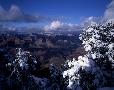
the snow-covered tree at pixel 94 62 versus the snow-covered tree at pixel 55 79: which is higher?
the snow-covered tree at pixel 94 62

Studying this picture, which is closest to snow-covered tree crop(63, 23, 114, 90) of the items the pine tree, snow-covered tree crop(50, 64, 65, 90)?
snow-covered tree crop(50, 64, 65, 90)

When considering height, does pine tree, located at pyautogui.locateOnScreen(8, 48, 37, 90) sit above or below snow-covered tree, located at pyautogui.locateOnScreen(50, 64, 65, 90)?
above

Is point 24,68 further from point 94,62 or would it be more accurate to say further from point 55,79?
point 94,62

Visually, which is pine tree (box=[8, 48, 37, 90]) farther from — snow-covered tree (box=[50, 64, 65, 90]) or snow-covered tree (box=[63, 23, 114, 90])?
snow-covered tree (box=[63, 23, 114, 90])

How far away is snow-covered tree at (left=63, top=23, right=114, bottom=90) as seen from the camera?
2400cm

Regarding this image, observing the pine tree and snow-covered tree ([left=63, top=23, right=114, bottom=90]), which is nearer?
snow-covered tree ([left=63, top=23, right=114, bottom=90])

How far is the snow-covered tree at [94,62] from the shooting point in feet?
78.7

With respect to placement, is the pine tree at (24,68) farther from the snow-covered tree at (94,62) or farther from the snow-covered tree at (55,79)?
the snow-covered tree at (94,62)

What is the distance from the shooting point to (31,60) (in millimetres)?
26781

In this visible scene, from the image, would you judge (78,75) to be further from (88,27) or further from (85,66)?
(88,27)

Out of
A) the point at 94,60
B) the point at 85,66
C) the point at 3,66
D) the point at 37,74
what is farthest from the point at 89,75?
the point at 3,66

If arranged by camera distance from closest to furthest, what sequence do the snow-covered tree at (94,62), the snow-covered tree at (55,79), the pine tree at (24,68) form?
the snow-covered tree at (94,62), the pine tree at (24,68), the snow-covered tree at (55,79)

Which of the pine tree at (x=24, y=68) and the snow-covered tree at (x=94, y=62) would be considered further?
the pine tree at (x=24, y=68)

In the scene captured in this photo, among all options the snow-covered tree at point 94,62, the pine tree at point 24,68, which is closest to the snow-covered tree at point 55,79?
the snow-covered tree at point 94,62
